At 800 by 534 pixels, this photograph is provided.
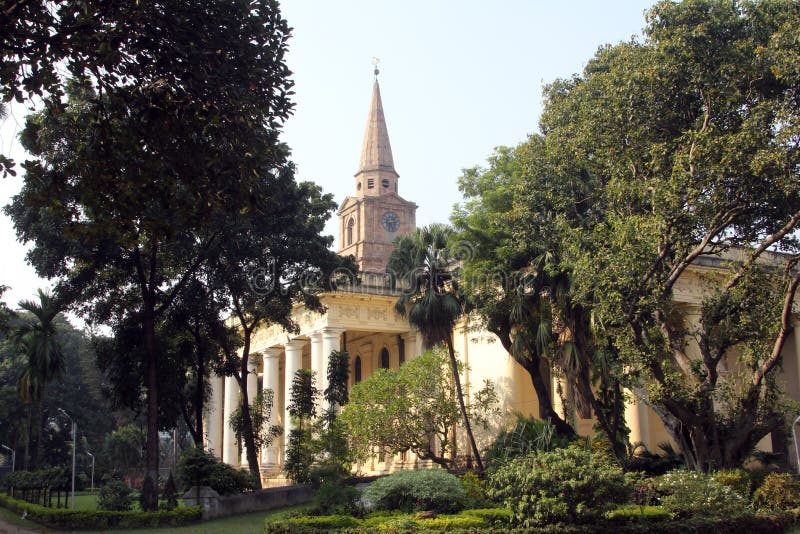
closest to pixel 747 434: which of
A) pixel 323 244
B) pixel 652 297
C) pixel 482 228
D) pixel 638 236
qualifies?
pixel 652 297

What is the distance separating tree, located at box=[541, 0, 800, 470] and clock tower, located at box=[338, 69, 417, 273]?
39732 millimetres

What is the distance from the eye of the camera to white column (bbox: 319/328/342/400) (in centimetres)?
3069

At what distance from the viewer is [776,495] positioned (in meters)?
14.9

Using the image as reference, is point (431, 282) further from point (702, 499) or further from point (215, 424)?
point (215, 424)

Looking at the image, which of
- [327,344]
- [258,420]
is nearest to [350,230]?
[327,344]

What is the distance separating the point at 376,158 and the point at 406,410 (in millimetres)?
35567

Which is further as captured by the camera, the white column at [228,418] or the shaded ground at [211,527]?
the white column at [228,418]

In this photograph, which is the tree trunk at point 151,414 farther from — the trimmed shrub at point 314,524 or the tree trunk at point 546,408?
the tree trunk at point 546,408

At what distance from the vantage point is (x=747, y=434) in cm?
1577

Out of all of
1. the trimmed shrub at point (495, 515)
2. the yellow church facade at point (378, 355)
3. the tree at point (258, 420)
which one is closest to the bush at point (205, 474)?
the yellow church facade at point (378, 355)

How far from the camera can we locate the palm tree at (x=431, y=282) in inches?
888

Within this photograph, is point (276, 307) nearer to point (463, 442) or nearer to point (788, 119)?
point (463, 442)

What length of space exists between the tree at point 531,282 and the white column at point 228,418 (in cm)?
2117

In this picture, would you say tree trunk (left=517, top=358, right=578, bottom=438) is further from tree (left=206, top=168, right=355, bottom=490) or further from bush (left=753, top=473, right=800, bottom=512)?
bush (left=753, top=473, right=800, bottom=512)
